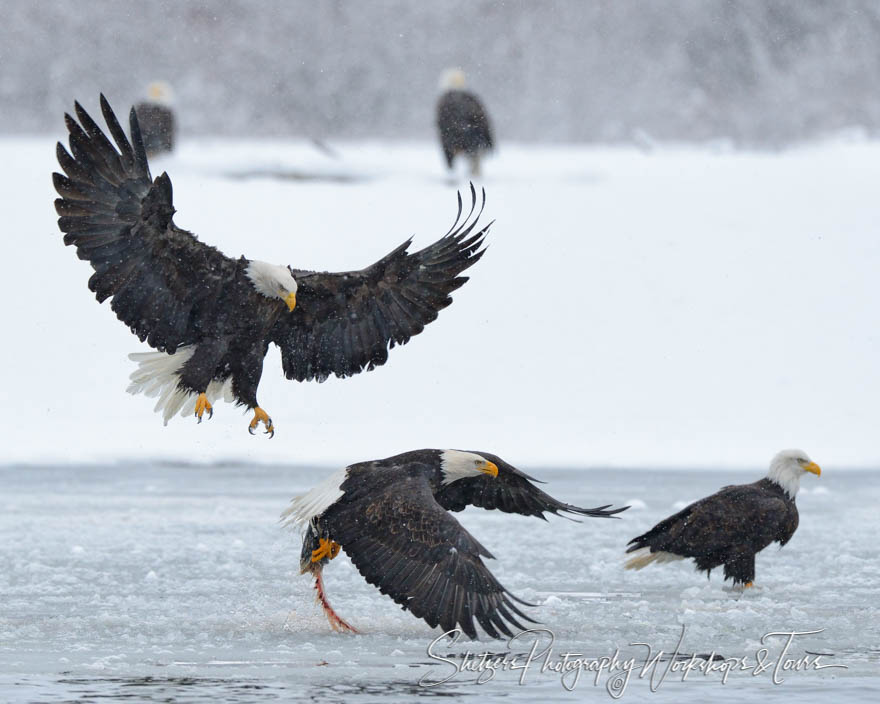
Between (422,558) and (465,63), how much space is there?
70.0ft

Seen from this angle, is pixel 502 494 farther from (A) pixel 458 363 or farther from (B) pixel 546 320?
(B) pixel 546 320

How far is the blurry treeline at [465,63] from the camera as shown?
2531cm

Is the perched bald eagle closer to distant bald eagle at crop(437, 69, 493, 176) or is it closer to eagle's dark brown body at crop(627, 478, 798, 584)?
eagle's dark brown body at crop(627, 478, 798, 584)

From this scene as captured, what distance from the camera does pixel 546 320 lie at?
40.7 ft

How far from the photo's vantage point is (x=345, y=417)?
10.8m

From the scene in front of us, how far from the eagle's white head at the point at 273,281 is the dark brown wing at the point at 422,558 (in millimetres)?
1096

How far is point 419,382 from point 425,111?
1453 cm

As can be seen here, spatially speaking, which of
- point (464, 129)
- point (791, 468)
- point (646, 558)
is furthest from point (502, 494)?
point (464, 129)

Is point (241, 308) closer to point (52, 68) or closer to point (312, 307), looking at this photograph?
point (312, 307)

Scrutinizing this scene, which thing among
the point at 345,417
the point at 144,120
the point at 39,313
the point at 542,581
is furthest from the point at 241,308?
the point at 144,120

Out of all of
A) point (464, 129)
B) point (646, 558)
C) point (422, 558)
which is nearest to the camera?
point (422, 558)

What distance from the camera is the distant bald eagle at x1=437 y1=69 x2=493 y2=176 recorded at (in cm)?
1550

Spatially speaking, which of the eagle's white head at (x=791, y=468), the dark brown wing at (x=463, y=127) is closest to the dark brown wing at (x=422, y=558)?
the eagle's white head at (x=791, y=468)

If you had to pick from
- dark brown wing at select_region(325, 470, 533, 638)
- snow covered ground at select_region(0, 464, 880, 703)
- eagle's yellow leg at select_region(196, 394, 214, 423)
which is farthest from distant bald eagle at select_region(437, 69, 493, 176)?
dark brown wing at select_region(325, 470, 533, 638)
